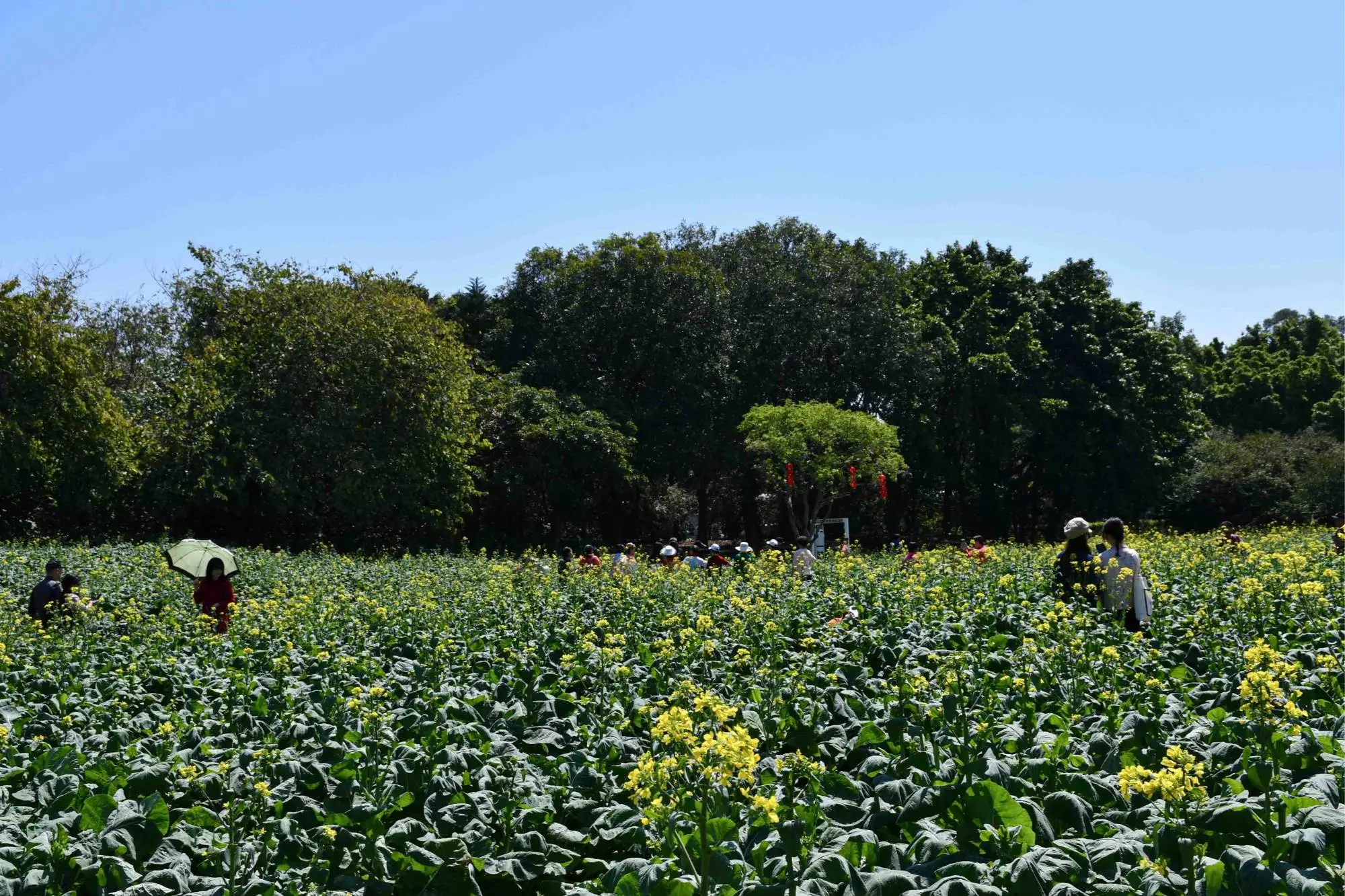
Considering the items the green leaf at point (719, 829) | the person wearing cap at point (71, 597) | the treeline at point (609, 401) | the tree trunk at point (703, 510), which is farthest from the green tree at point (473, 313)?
the green leaf at point (719, 829)

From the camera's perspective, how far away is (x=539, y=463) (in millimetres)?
33062

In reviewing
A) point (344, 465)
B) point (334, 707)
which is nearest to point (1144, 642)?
point (334, 707)

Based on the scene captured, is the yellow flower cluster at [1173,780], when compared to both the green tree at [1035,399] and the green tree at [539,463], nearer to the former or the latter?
the green tree at [539,463]

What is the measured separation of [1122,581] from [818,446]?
2153 cm

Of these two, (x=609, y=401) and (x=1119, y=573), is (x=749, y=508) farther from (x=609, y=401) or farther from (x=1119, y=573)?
(x=1119, y=573)

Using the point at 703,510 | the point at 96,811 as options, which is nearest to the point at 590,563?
the point at 96,811

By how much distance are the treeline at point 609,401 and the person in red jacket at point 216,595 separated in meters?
15.9

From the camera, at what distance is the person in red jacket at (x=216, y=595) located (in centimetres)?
1145

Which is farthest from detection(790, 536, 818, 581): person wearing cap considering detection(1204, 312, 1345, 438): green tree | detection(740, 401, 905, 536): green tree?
detection(1204, 312, 1345, 438): green tree

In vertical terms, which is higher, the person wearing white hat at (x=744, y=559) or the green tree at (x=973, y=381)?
the green tree at (x=973, y=381)

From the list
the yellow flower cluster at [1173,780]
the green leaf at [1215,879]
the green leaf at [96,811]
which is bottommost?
the green leaf at [96,811]

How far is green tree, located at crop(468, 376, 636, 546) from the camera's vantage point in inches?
1265

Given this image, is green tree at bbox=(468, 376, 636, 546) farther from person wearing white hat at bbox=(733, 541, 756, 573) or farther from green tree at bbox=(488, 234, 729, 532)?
person wearing white hat at bbox=(733, 541, 756, 573)

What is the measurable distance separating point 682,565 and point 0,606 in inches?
287
